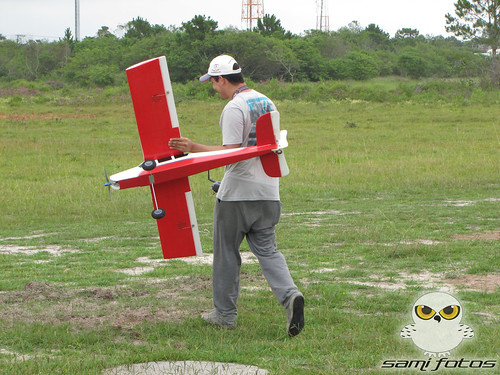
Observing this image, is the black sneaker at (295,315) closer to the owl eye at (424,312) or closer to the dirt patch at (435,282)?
the owl eye at (424,312)

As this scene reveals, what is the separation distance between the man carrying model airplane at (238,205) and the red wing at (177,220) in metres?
0.37

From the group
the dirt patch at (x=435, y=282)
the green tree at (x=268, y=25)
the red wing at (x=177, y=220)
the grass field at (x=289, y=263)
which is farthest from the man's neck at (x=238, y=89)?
the green tree at (x=268, y=25)

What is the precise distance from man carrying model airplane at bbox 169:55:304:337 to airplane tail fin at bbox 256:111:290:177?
6 centimetres

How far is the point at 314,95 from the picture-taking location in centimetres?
3838

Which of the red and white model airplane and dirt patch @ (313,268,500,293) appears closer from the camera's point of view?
the red and white model airplane

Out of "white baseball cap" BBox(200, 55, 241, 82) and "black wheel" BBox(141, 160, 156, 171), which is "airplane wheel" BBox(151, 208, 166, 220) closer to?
"black wheel" BBox(141, 160, 156, 171)

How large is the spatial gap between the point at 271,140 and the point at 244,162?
0.80ft

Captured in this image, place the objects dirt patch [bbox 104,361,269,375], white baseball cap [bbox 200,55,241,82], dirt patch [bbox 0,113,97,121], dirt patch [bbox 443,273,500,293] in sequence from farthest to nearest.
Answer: dirt patch [bbox 0,113,97,121], dirt patch [bbox 443,273,500,293], white baseball cap [bbox 200,55,241,82], dirt patch [bbox 104,361,269,375]

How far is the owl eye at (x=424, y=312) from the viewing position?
3578 millimetres

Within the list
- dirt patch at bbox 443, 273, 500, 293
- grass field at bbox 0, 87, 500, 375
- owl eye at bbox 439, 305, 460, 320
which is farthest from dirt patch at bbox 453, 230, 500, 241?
owl eye at bbox 439, 305, 460, 320

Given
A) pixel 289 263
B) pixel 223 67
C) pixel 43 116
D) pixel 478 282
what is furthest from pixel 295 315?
pixel 43 116

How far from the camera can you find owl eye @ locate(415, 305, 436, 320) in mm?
3578

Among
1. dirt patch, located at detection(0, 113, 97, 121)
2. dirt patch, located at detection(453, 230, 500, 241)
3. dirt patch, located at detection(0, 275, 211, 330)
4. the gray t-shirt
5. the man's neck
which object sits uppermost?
the man's neck

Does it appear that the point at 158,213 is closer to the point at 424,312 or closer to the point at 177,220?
the point at 177,220
